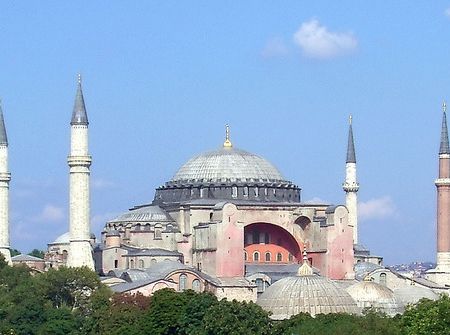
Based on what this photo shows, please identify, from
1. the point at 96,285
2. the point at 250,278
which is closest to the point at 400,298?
the point at 250,278

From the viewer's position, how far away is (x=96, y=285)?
66000mm

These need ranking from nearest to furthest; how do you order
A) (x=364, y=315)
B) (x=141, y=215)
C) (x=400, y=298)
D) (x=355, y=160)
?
(x=364, y=315), (x=400, y=298), (x=141, y=215), (x=355, y=160)

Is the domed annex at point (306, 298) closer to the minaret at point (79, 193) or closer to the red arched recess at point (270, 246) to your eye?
the minaret at point (79, 193)

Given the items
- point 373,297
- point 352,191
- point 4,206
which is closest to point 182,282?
point 373,297

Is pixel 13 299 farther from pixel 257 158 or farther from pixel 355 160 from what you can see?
pixel 355 160

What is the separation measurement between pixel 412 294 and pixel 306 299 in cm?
1036

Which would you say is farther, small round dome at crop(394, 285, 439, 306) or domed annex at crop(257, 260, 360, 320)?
small round dome at crop(394, 285, 439, 306)

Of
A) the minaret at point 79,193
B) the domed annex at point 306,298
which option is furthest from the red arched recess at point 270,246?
the domed annex at point 306,298

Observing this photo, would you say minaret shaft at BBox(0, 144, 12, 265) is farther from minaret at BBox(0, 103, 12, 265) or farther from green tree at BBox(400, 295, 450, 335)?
green tree at BBox(400, 295, 450, 335)

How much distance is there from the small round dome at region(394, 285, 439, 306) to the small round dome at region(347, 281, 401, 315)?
238cm

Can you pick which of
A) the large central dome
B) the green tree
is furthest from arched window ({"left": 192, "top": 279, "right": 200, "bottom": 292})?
the green tree

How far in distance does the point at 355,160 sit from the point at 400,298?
13491 millimetres

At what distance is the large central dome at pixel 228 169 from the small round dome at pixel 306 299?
1361 cm

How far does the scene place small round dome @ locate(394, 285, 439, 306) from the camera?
229ft
